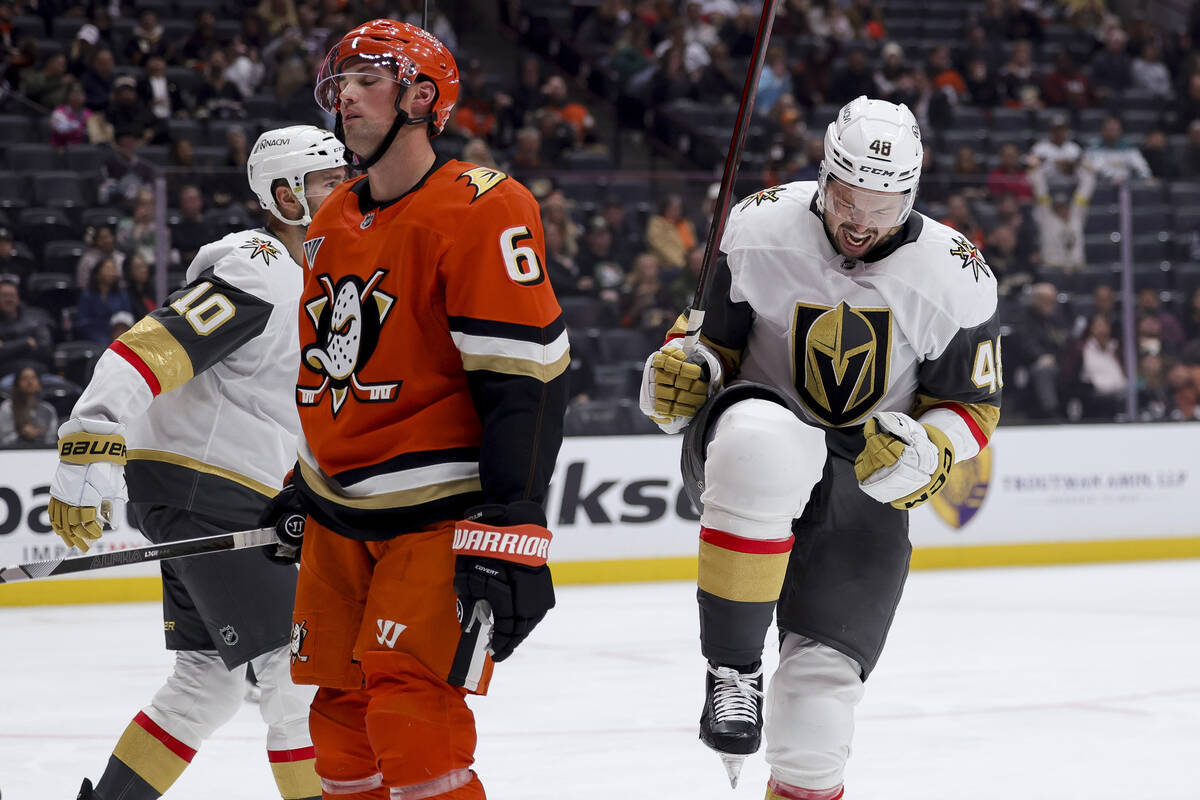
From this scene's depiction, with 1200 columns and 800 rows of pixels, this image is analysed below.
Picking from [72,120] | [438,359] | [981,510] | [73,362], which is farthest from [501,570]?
[72,120]

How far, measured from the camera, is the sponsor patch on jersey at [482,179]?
2.28 metres

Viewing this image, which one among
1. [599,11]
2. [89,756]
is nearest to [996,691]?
[89,756]

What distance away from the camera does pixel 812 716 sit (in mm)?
2566

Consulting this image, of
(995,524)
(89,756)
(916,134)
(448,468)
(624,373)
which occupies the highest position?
(916,134)

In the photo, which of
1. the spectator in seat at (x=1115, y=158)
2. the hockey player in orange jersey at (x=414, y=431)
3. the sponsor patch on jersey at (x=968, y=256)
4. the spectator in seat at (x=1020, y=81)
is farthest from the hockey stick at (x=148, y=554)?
the spectator in seat at (x=1020, y=81)

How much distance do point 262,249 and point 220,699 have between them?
0.93 metres

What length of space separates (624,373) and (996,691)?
3208 millimetres

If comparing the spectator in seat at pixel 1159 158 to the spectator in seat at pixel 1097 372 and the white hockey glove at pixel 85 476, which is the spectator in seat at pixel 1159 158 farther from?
the white hockey glove at pixel 85 476

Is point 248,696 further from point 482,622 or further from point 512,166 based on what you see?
point 512,166

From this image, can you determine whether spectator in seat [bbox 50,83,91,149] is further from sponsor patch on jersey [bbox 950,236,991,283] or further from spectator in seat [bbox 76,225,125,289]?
sponsor patch on jersey [bbox 950,236,991,283]

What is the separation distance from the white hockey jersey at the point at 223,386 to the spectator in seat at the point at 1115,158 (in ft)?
29.9

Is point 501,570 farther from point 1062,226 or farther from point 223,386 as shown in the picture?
point 1062,226

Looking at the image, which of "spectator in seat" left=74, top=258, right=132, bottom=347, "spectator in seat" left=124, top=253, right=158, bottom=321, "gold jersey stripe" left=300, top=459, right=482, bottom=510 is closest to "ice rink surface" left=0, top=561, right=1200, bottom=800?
"spectator in seat" left=74, top=258, right=132, bottom=347

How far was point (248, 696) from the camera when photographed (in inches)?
204
